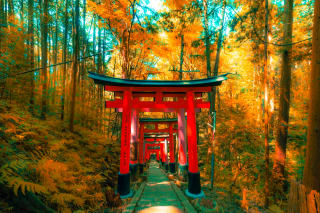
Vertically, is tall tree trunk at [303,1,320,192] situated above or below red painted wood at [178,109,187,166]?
above

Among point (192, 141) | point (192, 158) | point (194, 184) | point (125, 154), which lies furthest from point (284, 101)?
point (125, 154)

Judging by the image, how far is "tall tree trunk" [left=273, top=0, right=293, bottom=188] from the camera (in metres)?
5.23

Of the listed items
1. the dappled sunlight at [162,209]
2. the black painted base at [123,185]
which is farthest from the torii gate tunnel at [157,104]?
the dappled sunlight at [162,209]

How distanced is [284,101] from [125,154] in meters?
6.53

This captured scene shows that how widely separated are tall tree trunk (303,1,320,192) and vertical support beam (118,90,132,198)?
16.6 feet

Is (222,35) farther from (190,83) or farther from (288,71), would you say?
(190,83)

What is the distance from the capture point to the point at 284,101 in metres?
5.42

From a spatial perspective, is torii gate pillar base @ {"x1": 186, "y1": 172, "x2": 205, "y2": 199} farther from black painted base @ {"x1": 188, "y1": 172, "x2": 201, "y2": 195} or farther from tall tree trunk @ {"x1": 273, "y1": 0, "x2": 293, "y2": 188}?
tall tree trunk @ {"x1": 273, "y1": 0, "x2": 293, "y2": 188}

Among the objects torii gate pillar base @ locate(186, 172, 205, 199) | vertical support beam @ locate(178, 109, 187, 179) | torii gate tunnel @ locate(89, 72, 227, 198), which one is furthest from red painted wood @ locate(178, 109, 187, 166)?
torii gate pillar base @ locate(186, 172, 205, 199)

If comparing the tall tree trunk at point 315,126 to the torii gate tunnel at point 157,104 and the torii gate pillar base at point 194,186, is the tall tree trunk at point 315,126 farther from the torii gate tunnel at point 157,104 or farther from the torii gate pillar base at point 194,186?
the torii gate pillar base at point 194,186

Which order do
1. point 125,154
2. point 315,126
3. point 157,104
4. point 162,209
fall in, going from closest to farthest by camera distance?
point 315,126, point 162,209, point 125,154, point 157,104

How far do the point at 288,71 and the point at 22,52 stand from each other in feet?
35.2

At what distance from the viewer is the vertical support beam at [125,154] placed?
5.43 meters

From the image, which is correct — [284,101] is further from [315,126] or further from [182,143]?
[182,143]
